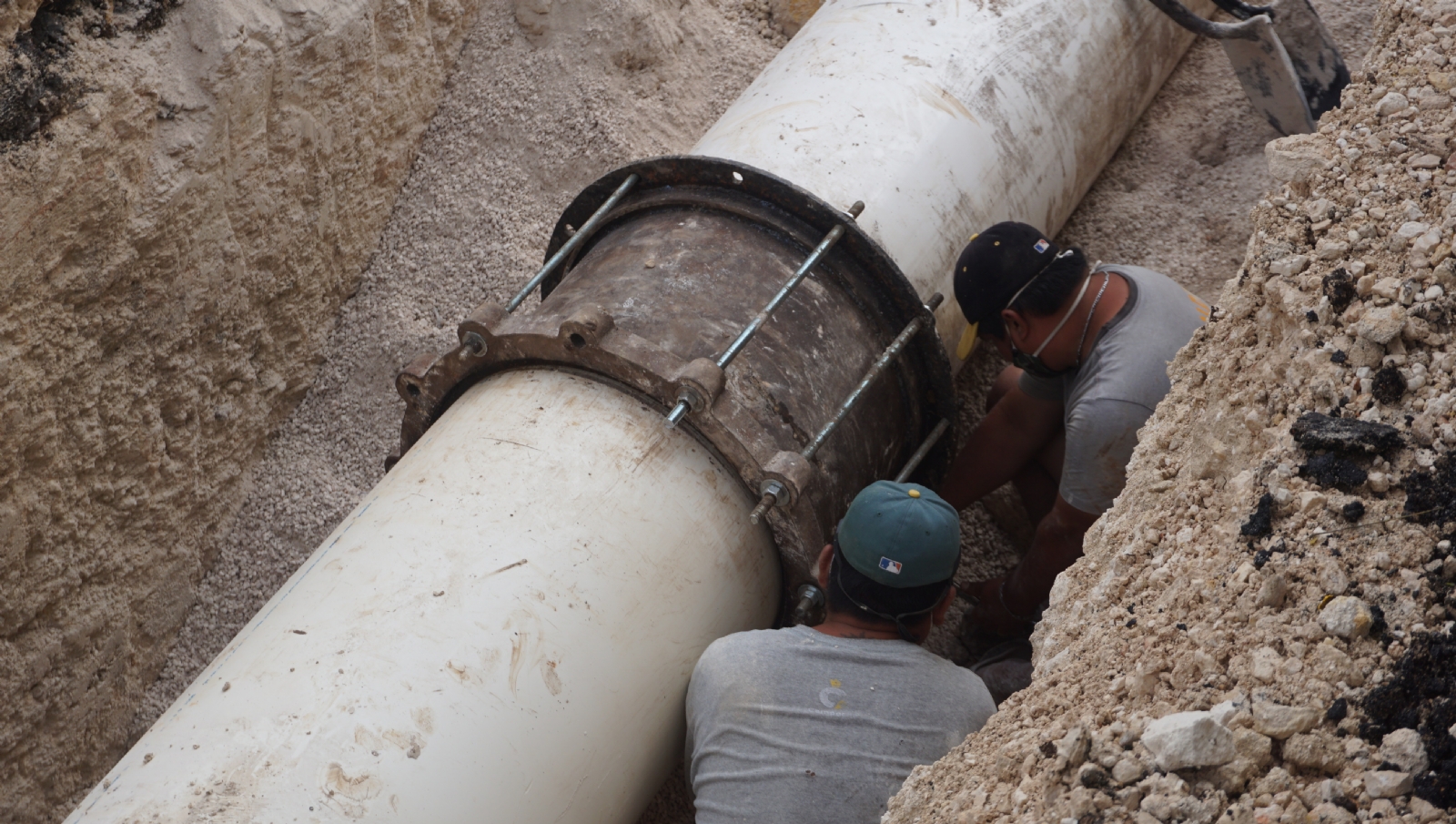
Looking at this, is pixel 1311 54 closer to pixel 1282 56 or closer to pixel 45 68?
pixel 1282 56

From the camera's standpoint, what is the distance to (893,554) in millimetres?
1997

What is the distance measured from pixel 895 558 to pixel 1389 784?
982mm

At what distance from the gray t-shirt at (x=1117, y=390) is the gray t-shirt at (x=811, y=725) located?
0.72 meters

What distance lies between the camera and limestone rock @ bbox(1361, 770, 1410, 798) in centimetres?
109

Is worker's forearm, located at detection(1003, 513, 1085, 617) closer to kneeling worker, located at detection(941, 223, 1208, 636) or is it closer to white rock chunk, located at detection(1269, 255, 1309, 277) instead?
kneeling worker, located at detection(941, 223, 1208, 636)

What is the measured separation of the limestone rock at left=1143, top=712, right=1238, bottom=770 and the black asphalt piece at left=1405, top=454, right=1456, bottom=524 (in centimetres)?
39

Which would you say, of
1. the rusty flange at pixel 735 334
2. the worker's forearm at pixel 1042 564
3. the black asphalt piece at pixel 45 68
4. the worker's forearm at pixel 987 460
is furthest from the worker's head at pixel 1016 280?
the black asphalt piece at pixel 45 68

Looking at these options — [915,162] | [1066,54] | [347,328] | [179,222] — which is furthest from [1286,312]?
[347,328]

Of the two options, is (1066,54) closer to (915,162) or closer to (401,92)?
(915,162)

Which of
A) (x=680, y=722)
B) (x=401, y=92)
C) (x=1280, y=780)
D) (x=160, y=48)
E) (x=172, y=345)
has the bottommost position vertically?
(x=680, y=722)

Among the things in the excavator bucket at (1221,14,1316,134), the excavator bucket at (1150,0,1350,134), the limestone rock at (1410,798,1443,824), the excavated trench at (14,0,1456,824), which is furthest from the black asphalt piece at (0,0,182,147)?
the excavator bucket at (1221,14,1316,134)

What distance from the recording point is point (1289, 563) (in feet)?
4.34

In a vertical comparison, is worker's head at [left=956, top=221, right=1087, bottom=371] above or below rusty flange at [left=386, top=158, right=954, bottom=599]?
below

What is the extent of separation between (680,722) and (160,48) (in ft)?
6.48
